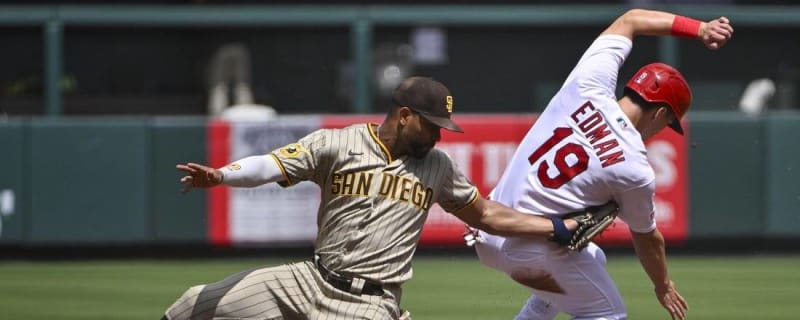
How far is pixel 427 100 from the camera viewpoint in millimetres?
5383

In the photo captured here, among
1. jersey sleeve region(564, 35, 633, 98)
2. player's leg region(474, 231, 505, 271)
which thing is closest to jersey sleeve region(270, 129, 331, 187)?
player's leg region(474, 231, 505, 271)

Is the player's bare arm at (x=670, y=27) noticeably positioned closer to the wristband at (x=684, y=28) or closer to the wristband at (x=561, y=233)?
the wristband at (x=684, y=28)

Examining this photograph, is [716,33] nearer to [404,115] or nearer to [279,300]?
[404,115]

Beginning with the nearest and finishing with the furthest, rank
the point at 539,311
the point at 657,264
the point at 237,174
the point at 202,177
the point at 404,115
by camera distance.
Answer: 1. the point at 202,177
2. the point at 237,174
3. the point at 404,115
4. the point at 657,264
5. the point at 539,311

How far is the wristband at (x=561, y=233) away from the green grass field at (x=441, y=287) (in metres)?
3.02

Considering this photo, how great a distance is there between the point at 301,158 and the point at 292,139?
24.6ft

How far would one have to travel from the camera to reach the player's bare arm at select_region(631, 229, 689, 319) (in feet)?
19.1

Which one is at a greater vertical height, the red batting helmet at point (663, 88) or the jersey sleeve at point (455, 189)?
the red batting helmet at point (663, 88)

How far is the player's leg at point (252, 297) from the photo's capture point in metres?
5.41

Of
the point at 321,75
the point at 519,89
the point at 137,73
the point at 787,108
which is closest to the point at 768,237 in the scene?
the point at 787,108

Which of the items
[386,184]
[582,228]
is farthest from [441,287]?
[386,184]

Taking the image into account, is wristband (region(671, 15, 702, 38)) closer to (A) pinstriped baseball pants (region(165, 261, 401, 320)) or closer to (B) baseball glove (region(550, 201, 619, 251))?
(B) baseball glove (region(550, 201, 619, 251))

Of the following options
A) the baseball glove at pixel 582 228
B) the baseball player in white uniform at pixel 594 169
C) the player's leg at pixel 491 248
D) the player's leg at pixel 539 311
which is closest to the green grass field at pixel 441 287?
the player's leg at pixel 539 311

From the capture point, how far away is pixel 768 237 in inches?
515
